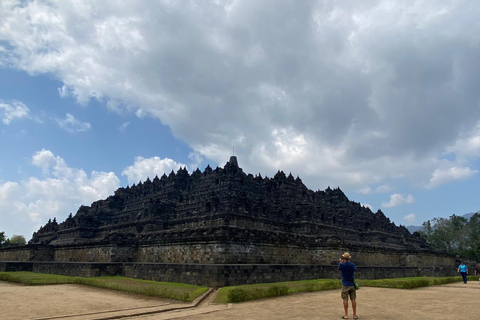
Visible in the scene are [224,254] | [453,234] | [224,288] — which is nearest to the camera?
[224,288]

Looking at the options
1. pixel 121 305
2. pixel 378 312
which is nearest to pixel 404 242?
pixel 378 312

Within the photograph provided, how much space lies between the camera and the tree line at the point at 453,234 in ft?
221

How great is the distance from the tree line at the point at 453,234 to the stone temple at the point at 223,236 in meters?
18.8

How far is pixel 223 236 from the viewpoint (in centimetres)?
2081

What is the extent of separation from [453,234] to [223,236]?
225ft

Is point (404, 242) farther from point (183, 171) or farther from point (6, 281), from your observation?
point (6, 281)

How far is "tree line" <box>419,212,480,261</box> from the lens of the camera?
6744 cm

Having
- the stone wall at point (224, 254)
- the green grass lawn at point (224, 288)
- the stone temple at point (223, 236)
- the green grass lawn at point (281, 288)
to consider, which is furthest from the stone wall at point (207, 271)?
the stone wall at point (224, 254)

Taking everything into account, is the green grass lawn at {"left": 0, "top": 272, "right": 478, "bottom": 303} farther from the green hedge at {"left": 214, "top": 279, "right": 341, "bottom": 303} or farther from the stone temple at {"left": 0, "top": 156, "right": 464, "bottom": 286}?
the stone temple at {"left": 0, "top": 156, "right": 464, "bottom": 286}

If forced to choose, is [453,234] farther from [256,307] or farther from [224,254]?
[256,307]

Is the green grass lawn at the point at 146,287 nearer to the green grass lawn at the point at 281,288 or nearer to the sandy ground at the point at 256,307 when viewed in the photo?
the sandy ground at the point at 256,307

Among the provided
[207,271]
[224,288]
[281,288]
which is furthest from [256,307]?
[207,271]

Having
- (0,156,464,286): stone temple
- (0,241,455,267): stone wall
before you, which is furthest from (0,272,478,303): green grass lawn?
(0,241,455,267): stone wall

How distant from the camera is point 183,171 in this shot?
47344 mm
